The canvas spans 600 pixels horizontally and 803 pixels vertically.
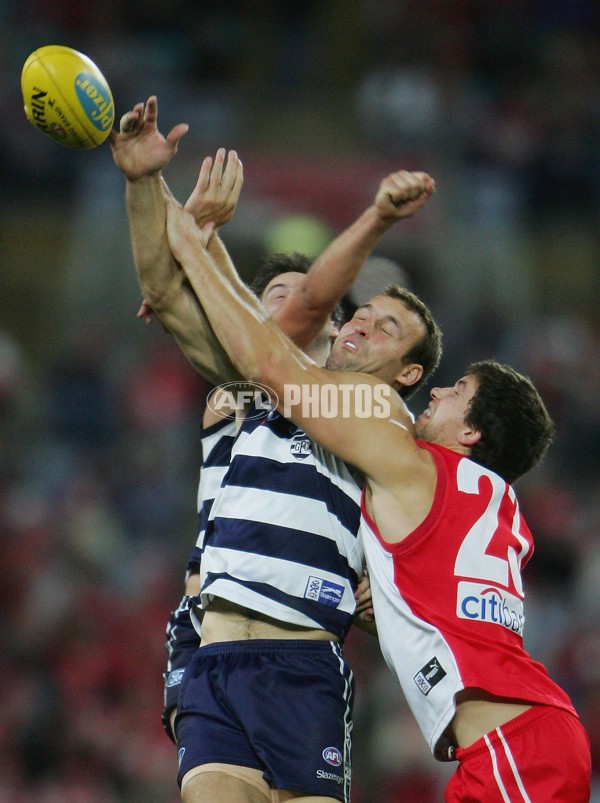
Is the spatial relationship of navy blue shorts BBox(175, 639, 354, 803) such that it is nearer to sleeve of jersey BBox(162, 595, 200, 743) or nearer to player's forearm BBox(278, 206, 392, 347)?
sleeve of jersey BBox(162, 595, 200, 743)

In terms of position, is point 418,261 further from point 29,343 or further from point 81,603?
point 81,603

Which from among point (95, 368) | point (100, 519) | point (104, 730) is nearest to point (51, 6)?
point (95, 368)

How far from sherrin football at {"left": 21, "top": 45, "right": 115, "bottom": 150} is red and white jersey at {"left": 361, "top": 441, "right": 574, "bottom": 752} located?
1683mm

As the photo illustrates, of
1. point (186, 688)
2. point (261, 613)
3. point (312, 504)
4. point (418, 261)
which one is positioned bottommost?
point (186, 688)

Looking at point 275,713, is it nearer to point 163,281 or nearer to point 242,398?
point 242,398

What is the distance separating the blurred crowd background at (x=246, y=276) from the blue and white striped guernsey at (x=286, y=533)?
246 centimetres

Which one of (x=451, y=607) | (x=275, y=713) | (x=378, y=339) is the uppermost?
(x=378, y=339)

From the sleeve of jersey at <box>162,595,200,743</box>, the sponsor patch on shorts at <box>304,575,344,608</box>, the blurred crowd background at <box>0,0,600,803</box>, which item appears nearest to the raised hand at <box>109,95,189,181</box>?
the sponsor patch on shorts at <box>304,575,344,608</box>

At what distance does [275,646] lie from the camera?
3912mm

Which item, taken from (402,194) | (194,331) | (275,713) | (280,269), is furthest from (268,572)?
(280,269)

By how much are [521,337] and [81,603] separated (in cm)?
454

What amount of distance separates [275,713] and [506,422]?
136 centimetres

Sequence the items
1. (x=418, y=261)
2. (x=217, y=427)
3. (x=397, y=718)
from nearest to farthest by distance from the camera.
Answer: (x=217, y=427)
(x=397, y=718)
(x=418, y=261)

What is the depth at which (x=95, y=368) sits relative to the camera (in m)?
10.5
